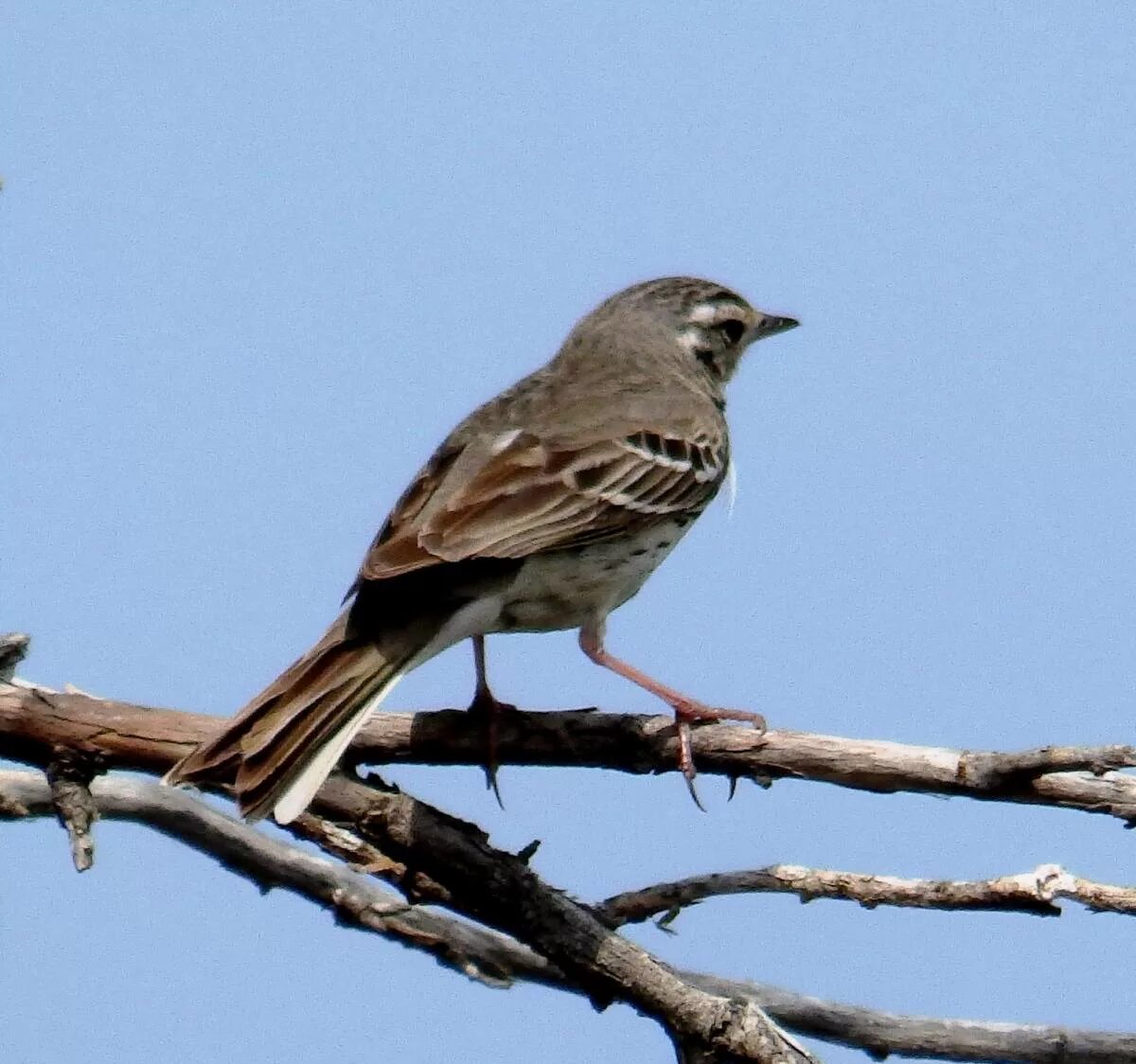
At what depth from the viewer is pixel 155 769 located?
20.9 feet

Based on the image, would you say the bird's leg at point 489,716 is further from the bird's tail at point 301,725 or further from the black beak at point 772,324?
the black beak at point 772,324

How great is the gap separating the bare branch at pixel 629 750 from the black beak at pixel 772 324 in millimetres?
4251

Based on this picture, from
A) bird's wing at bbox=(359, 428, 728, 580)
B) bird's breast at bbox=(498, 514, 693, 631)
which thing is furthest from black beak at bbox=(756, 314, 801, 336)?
bird's breast at bbox=(498, 514, 693, 631)

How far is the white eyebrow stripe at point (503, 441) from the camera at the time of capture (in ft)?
27.2

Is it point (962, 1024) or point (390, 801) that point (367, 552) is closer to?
point (390, 801)

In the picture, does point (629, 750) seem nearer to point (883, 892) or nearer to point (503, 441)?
point (883, 892)

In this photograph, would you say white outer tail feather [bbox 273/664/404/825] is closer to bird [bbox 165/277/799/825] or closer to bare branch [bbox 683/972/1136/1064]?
bird [bbox 165/277/799/825]

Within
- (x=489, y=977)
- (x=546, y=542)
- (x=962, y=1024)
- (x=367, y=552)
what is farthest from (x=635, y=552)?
(x=962, y=1024)

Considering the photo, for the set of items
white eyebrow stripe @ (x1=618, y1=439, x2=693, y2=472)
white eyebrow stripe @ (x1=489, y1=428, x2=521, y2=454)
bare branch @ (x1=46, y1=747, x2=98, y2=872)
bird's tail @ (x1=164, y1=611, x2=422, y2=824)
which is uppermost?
white eyebrow stripe @ (x1=618, y1=439, x2=693, y2=472)

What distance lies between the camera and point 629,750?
6.98 metres

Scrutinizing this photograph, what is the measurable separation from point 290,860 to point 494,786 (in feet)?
3.43

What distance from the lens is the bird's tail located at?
5961 mm

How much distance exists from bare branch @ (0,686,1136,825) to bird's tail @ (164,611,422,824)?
22cm

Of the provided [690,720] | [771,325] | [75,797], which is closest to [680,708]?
[690,720]
